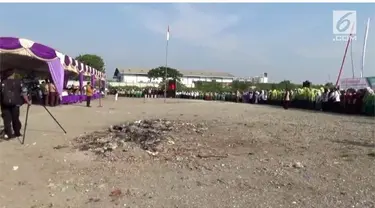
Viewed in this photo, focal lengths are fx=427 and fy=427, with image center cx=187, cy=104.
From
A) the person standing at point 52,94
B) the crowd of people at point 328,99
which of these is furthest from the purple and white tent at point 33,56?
the crowd of people at point 328,99

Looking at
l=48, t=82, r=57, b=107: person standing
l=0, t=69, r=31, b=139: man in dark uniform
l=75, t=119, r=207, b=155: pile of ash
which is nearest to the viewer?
l=75, t=119, r=207, b=155: pile of ash

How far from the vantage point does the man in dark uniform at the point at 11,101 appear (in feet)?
32.0

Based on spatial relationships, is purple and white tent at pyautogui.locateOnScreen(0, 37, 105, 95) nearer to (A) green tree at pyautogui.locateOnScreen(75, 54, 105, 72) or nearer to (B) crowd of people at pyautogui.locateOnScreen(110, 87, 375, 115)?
(B) crowd of people at pyautogui.locateOnScreen(110, 87, 375, 115)

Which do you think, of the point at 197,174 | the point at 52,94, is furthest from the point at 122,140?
the point at 52,94

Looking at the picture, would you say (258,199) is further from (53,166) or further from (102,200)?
(53,166)

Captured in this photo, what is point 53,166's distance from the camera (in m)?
7.32

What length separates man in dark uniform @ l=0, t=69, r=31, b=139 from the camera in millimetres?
9766

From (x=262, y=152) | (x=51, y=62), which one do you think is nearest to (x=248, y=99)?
(x=51, y=62)

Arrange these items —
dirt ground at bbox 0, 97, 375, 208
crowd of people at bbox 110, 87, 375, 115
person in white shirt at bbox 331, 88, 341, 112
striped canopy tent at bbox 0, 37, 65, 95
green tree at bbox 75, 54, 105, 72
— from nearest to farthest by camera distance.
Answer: dirt ground at bbox 0, 97, 375, 208
striped canopy tent at bbox 0, 37, 65, 95
crowd of people at bbox 110, 87, 375, 115
person in white shirt at bbox 331, 88, 341, 112
green tree at bbox 75, 54, 105, 72

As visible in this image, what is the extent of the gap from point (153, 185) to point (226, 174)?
1182 millimetres

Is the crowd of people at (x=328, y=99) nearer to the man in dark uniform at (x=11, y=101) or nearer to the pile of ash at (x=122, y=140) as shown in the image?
the pile of ash at (x=122, y=140)

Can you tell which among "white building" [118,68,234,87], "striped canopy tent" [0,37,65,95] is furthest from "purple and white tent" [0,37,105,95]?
"white building" [118,68,234,87]

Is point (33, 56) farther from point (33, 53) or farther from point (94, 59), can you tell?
point (94, 59)

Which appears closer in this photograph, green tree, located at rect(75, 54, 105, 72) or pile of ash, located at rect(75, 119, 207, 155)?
pile of ash, located at rect(75, 119, 207, 155)
